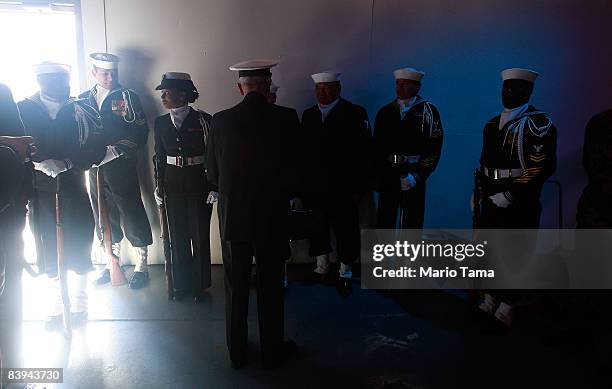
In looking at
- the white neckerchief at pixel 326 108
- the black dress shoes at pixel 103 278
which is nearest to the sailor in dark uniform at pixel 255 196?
the white neckerchief at pixel 326 108

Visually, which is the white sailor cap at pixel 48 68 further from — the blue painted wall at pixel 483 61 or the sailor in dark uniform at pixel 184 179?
the blue painted wall at pixel 483 61

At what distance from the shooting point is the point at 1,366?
241cm

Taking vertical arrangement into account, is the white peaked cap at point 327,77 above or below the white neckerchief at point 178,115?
above

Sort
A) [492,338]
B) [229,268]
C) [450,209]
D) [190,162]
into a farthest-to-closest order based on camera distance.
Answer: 1. [450,209]
2. [190,162]
3. [492,338]
4. [229,268]

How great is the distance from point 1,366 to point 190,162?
1.84m

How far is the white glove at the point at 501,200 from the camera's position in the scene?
10.5ft

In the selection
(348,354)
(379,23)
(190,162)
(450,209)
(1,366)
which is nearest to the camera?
(1,366)

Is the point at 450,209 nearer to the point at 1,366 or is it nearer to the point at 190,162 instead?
the point at 190,162

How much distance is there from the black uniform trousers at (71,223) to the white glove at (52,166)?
7 cm

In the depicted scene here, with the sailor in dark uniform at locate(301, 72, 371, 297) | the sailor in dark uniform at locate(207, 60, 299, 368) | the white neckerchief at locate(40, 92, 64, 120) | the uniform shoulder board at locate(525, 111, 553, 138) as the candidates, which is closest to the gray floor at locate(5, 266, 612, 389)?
the sailor in dark uniform at locate(207, 60, 299, 368)

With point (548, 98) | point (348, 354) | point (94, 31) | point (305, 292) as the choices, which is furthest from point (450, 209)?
point (94, 31)

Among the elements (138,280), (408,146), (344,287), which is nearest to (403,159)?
(408,146)

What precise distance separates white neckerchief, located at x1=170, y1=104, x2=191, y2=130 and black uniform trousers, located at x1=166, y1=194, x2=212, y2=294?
1.90 ft

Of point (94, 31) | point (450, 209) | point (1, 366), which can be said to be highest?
point (94, 31)
